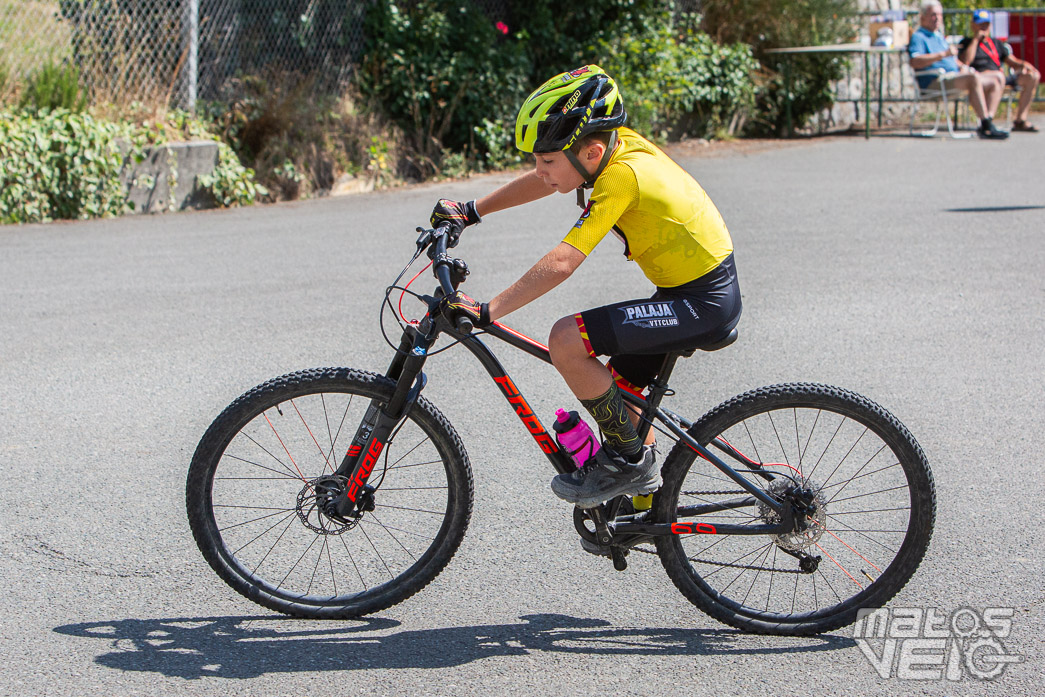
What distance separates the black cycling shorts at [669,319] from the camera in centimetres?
332

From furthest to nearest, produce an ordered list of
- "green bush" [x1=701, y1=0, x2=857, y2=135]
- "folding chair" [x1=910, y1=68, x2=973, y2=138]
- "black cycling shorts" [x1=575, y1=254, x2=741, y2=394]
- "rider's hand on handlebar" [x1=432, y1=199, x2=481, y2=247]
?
"green bush" [x1=701, y1=0, x2=857, y2=135]
"folding chair" [x1=910, y1=68, x2=973, y2=138]
"rider's hand on handlebar" [x1=432, y1=199, x2=481, y2=247]
"black cycling shorts" [x1=575, y1=254, x2=741, y2=394]

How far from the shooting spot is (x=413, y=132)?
14062mm

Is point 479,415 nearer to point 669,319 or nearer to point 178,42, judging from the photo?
point 669,319

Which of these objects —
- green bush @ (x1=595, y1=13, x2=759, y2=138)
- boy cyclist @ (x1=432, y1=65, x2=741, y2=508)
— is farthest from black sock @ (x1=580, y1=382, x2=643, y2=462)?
green bush @ (x1=595, y1=13, x2=759, y2=138)

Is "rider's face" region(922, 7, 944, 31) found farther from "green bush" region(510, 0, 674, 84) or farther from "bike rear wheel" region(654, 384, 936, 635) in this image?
"bike rear wheel" region(654, 384, 936, 635)

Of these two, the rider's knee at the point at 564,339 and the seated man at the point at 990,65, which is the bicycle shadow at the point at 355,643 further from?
the seated man at the point at 990,65

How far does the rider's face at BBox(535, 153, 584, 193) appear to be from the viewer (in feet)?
11.0

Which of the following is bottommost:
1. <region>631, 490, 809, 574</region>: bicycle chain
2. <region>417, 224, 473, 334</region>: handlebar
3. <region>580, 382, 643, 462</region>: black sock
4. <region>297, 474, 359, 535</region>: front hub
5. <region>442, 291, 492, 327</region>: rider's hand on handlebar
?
<region>631, 490, 809, 574</region>: bicycle chain

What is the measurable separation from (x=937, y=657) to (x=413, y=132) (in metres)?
11.6

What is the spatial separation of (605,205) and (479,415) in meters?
2.49

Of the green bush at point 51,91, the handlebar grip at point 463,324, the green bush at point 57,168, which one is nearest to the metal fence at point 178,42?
the green bush at point 51,91

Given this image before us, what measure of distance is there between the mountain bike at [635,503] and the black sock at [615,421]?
91 millimetres

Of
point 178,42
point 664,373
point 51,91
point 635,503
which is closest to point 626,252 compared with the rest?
point 664,373

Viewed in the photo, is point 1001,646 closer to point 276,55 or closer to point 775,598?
point 775,598
